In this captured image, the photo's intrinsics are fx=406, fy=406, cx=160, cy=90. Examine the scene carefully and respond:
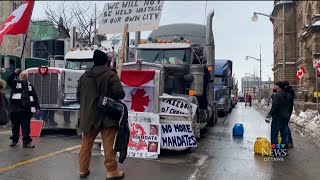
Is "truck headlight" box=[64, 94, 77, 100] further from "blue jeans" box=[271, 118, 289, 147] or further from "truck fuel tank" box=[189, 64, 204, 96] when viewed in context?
"blue jeans" box=[271, 118, 289, 147]

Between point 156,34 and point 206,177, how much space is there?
351 inches

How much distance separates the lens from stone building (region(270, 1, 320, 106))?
3725 centimetres

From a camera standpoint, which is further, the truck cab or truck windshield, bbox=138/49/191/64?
the truck cab

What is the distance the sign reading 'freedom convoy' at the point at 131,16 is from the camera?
874 cm

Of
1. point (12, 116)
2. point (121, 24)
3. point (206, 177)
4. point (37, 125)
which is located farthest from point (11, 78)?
point (206, 177)

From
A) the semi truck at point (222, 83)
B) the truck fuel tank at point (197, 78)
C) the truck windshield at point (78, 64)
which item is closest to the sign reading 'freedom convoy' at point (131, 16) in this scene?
the truck fuel tank at point (197, 78)

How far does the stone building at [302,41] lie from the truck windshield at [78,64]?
2307 cm

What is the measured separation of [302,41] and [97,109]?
41.2m

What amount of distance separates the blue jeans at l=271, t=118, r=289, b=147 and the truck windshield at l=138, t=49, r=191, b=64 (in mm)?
3145

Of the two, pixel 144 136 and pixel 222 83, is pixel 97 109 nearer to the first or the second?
pixel 144 136

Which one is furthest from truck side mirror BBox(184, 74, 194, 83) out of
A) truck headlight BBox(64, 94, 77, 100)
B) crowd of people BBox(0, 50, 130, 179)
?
crowd of people BBox(0, 50, 130, 179)

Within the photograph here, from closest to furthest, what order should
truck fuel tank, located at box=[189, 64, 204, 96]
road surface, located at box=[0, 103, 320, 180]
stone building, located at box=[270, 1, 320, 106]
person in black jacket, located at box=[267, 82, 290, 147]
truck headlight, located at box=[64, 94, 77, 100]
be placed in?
1. road surface, located at box=[0, 103, 320, 180]
2. person in black jacket, located at box=[267, 82, 290, 147]
3. truck fuel tank, located at box=[189, 64, 204, 96]
4. truck headlight, located at box=[64, 94, 77, 100]
5. stone building, located at box=[270, 1, 320, 106]

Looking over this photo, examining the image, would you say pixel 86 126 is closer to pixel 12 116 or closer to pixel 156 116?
pixel 156 116

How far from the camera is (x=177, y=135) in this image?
9492 mm
